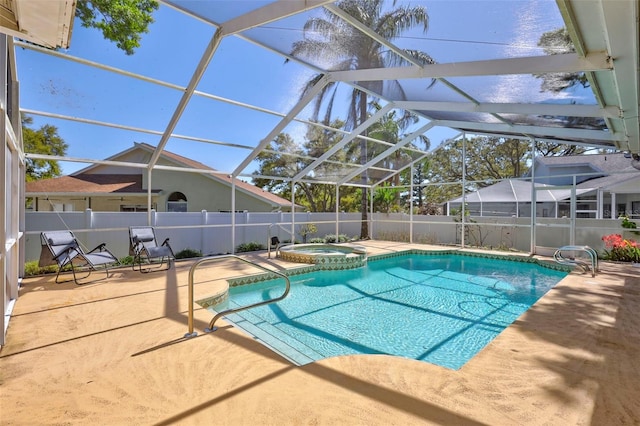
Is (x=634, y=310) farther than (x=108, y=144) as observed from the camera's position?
No

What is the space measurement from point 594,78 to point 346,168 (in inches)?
321

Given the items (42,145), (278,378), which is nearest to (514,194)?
(278,378)

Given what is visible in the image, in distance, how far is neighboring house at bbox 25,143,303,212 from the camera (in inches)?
442

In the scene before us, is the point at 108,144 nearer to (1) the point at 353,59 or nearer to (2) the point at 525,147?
(1) the point at 353,59

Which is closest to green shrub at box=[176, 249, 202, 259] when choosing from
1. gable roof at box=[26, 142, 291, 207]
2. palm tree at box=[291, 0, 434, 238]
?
gable roof at box=[26, 142, 291, 207]

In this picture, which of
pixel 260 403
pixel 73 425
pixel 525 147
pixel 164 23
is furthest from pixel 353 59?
pixel 525 147

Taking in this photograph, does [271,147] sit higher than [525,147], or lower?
lower

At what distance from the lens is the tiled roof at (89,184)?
1081 cm

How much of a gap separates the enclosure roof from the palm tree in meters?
0.03

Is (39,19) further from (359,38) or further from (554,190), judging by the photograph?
(554,190)

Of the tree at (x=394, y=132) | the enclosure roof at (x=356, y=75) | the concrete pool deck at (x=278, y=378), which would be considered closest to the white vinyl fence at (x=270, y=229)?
the enclosure roof at (x=356, y=75)

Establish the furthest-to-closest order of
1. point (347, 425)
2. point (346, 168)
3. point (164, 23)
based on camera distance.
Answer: point (346, 168) → point (164, 23) → point (347, 425)

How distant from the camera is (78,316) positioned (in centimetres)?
446

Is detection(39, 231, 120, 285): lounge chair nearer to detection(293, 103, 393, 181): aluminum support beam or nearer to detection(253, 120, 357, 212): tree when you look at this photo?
detection(253, 120, 357, 212): tree
